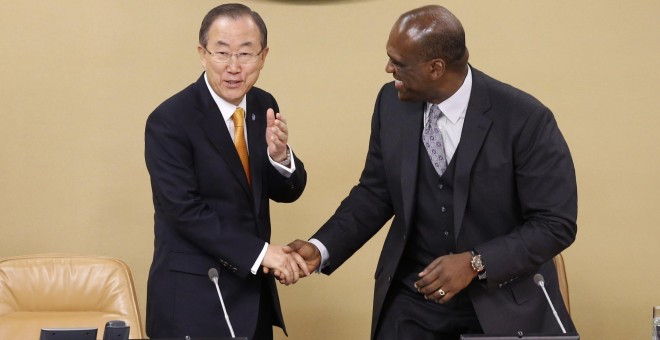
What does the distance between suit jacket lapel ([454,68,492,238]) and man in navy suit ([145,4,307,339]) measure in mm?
548

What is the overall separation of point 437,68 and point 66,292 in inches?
54.2

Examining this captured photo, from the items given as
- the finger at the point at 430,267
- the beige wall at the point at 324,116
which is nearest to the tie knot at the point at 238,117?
the finger at the point at 430,267

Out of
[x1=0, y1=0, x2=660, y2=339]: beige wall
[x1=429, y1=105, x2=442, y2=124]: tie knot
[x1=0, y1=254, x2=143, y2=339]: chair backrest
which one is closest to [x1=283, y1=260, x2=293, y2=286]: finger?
[x1=0, y1=254, x2=143, y2=339]: chair backrest

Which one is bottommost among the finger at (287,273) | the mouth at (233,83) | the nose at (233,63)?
the finger at (287,273)

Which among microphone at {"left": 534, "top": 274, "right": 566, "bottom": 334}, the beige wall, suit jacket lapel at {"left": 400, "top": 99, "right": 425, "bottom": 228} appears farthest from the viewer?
the beige wall

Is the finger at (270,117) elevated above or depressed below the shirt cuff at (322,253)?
above

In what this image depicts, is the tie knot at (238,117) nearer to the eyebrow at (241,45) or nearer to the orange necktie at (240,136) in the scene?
the orange necktie at (240,136)

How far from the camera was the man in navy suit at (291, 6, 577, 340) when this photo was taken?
3.54 metres

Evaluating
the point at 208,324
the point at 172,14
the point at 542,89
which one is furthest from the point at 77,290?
the point at 542,89

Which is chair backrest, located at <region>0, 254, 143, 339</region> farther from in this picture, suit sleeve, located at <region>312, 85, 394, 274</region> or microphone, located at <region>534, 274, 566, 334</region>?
microphone, located at <region>534, 274, 566, 334</region>

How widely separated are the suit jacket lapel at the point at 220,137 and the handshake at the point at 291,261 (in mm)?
215

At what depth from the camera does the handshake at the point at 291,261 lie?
370 centimetres

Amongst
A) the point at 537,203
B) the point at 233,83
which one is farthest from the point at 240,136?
the point at 537,203

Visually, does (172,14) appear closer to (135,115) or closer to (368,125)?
(135,115)
